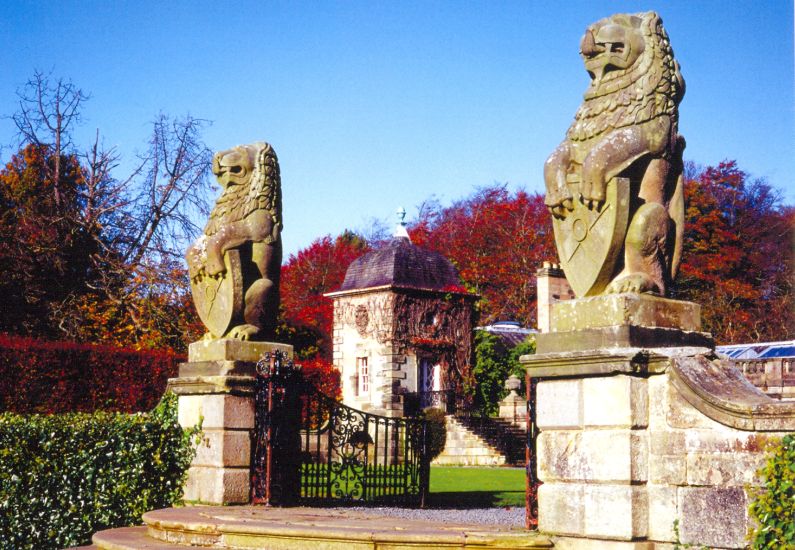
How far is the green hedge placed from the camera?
10.0 metres

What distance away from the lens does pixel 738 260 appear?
37.8m

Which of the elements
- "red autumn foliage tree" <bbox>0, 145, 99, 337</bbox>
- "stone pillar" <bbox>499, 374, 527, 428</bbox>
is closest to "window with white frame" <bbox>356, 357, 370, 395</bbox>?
"stone pillar" <bbox>499, 374, 527, 428</bbox>

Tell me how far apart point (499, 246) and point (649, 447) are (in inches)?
1532

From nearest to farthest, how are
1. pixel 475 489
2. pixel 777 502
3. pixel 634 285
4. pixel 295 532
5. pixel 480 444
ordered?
pixel 777 502 < pixel 634 285 < pixel 295 532 < pixel 475 489 < pixel 480 444

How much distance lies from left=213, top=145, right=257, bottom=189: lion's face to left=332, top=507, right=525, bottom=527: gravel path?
3.53 m

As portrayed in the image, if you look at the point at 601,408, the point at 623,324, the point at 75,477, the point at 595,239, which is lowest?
the point at 75,477

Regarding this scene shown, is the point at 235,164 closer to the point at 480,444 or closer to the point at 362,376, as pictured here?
the point at 480,444

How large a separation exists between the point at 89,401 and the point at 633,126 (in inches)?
555

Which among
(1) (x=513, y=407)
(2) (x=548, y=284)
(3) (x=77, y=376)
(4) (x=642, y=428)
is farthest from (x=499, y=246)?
(4) (x=642, y=428)

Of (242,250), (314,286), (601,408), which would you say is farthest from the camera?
(314,286)

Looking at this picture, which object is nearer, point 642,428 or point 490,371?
point 642,428

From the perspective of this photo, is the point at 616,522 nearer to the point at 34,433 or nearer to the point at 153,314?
the point at 34,433

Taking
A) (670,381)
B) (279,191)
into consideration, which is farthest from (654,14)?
(279,191)

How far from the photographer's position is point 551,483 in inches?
256
